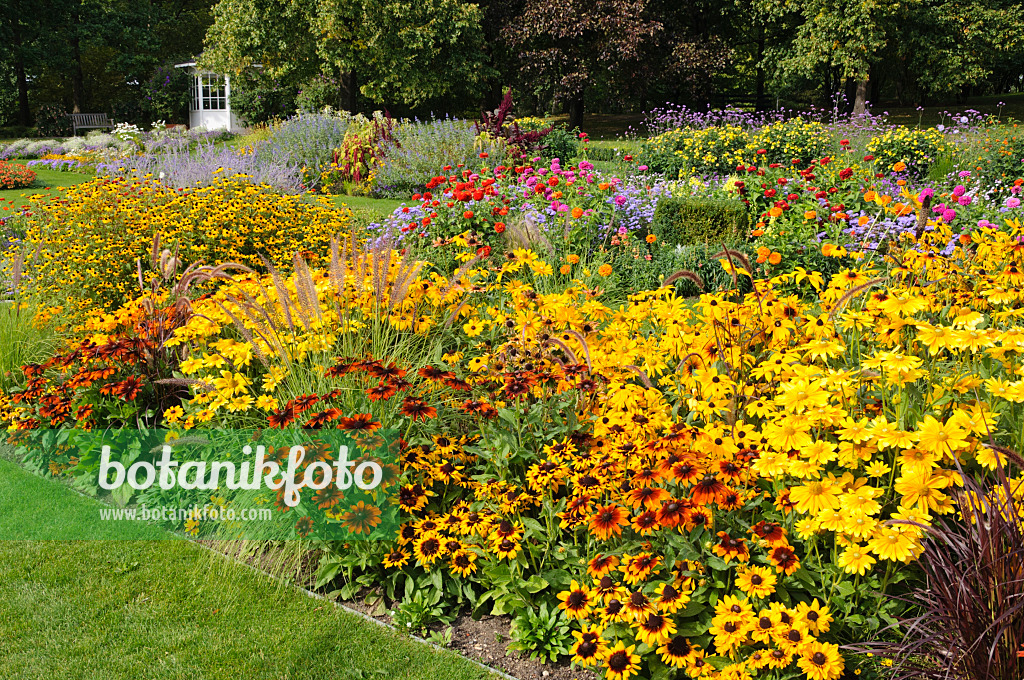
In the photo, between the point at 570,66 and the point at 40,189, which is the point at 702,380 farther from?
the point at 570,66

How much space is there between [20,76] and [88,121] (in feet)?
10.3

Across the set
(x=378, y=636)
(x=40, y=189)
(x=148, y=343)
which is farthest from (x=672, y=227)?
(x=40, y=189)

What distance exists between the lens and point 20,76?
99.5 feet

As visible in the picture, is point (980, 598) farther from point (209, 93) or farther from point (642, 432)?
point (209, 93)

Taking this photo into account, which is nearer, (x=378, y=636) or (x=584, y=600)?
(x=584, y=600)

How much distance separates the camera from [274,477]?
3104 millimetres

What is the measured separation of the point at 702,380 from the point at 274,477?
1675 mm

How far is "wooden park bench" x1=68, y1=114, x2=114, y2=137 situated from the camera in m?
29.8

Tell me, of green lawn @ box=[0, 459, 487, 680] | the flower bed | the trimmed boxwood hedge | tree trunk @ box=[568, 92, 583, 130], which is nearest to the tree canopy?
tree trunk @ box=[568, 92, 583, 130]

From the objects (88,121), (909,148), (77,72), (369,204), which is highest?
(77,72)

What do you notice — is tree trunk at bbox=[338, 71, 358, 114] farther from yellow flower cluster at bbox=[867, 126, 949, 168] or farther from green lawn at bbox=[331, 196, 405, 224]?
yellow flower cluster at bbox=[867, 126, 949, 168]

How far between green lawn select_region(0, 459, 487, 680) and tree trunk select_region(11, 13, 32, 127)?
31.7 m

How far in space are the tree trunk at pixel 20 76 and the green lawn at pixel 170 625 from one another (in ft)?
104

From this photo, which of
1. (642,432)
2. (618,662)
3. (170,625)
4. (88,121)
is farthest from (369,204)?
(88,121)
